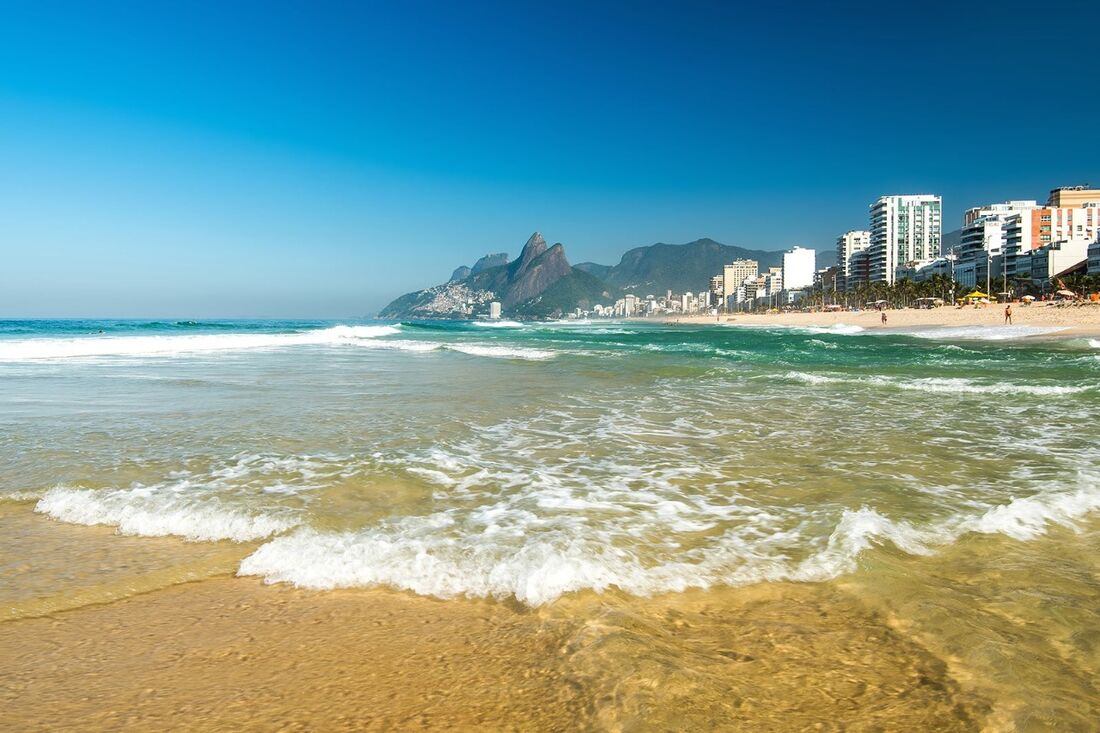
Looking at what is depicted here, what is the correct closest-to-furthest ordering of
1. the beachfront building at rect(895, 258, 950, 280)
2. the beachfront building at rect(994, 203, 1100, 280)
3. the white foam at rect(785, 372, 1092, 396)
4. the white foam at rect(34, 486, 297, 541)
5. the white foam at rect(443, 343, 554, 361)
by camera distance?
1. the white foam at rect(34, 486, 297, 541)
2. the white foam at rect(785, 372, 1092, 396)
3. the white foam at rect(443, 343, 554, 361)
4. the beachfront building at rect(994, 203, 1100, 280)
5. the beachfront building at rect(895, 258, 950, 280)

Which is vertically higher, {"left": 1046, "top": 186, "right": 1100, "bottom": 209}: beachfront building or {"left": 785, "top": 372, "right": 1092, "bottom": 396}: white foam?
{"left": 1046, "top": 186, "right": 1100, "bottom": 209}: beachfront building

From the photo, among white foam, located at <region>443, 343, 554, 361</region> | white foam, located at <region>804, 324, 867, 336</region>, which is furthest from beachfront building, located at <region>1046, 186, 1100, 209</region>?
white foam, located at <region>443, 343, 554, 361</region>

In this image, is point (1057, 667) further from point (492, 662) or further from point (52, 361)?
point (52, 361)

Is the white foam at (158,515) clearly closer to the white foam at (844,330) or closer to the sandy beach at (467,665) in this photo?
the sandy beach at (467,665)

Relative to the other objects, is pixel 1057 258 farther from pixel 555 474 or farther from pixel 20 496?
pixel 20 496

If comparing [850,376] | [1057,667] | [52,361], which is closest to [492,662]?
[1057,667]

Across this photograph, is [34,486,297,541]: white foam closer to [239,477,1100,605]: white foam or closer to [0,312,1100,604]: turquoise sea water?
[0,312,1100,604]: turquoise sea water
